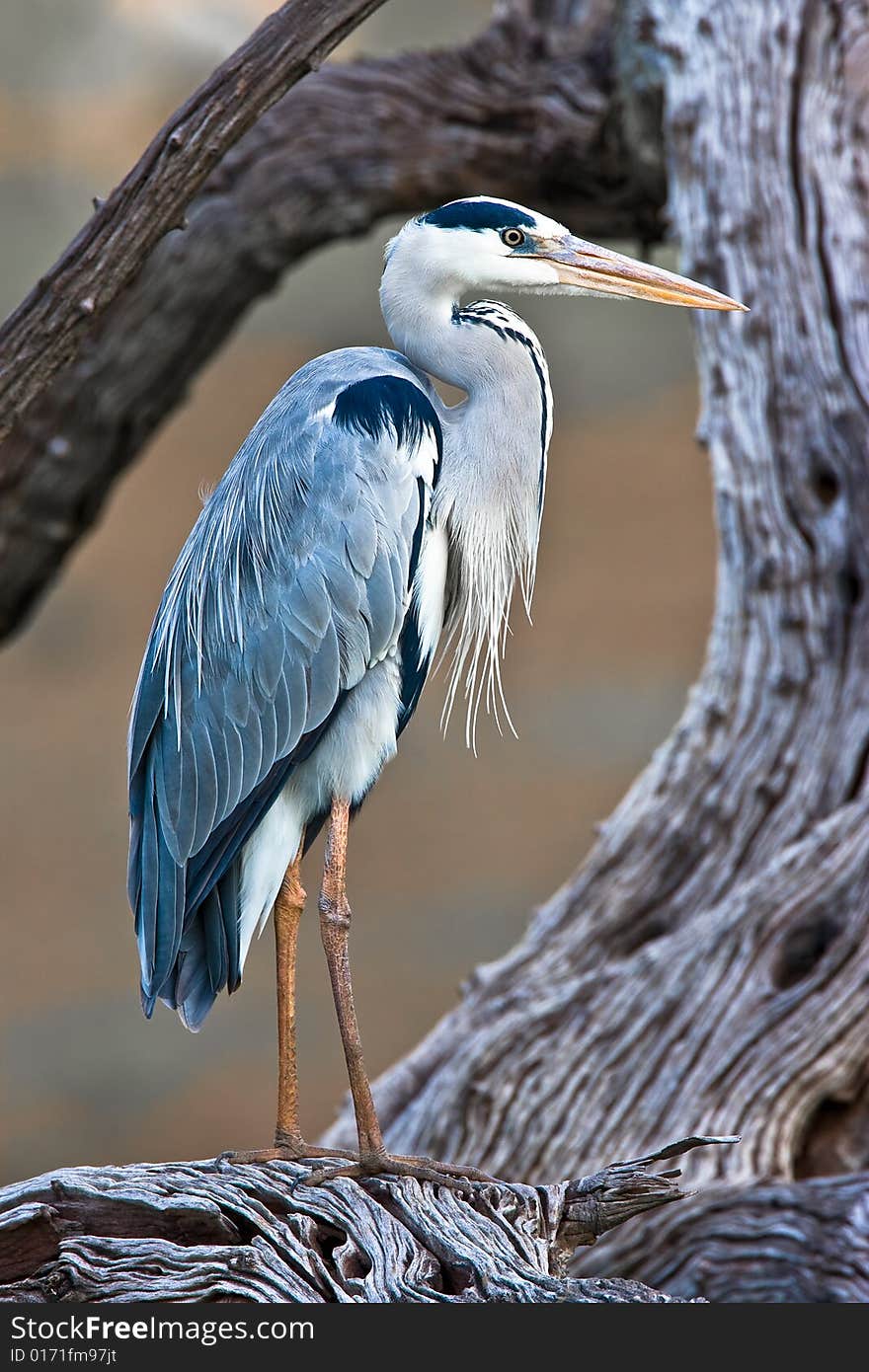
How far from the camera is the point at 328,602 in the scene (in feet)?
7.54

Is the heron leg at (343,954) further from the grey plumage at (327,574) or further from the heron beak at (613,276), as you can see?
the heron beak at (613,276)

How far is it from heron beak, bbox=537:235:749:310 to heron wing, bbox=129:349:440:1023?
296 millimetres

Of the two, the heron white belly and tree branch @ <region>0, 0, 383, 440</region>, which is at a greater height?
tree branch @ <region>0, 0, 383, 440</region>

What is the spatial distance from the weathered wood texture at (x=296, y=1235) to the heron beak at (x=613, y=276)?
1250 millimetres

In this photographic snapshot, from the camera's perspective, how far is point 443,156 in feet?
14.0

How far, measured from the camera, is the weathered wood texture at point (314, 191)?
419 cm

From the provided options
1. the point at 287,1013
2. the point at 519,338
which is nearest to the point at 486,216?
the point at 519,338

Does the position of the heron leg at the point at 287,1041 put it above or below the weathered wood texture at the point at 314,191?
below

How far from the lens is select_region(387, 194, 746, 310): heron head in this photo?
2.38m

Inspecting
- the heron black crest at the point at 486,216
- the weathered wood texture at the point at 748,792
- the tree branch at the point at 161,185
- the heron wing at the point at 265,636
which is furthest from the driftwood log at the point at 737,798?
the tree branch at the point at 161,185

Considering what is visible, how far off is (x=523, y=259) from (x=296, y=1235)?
4.78 ft

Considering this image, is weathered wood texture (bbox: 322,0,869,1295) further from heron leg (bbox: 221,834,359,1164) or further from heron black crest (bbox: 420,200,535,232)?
heron black crest (bbox: 420,200,535,232)

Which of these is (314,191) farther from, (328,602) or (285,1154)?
(285,1154)

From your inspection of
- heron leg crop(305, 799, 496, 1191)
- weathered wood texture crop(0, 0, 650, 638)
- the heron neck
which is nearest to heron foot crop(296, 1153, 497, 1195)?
heron leg crop(305, 799, 496, 1191)
